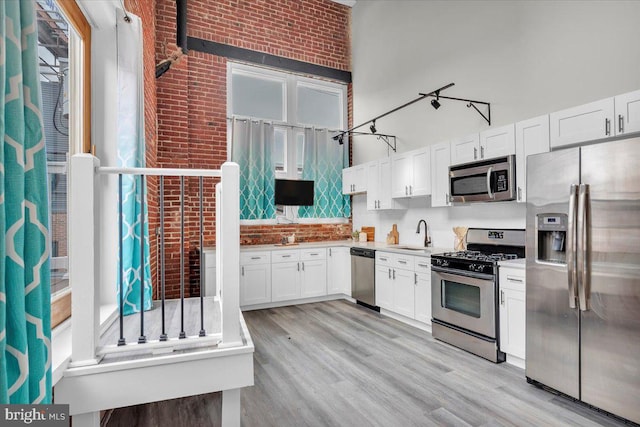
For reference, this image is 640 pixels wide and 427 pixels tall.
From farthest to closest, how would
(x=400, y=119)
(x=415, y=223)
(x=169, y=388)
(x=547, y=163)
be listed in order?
(x=400, y=119) < (x=415, y=223) < (x=547, y=163) < (x=169, y=388)

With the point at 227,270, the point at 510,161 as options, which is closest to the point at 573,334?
the point at 510,161

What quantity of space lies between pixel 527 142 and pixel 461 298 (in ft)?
5.12

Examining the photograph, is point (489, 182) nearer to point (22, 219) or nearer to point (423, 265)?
point (423, 265)

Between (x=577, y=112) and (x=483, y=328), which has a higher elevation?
(x=577, y=112)

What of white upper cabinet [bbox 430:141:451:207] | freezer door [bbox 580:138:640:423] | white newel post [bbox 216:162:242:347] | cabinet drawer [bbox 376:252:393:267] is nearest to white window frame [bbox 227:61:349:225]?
cabinet drawer [bbox 376:252:393:267]

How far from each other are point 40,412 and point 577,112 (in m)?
3.60

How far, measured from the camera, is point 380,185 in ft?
16.9

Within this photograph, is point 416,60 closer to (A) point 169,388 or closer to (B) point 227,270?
(B) point 227,270

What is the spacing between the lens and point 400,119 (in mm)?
5281

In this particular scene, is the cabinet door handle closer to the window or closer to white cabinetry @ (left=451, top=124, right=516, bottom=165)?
white cabinetry @ (left=451, top=124, right=516, bottom=165)

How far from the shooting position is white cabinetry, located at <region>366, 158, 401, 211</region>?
499 cm

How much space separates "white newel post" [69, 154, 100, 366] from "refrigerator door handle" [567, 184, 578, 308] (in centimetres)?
284

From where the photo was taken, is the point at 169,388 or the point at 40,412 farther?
the point at 169,388

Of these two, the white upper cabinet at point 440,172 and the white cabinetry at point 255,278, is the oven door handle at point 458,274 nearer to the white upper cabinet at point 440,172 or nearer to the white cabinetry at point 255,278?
the white upper cabinet at point 440,172
